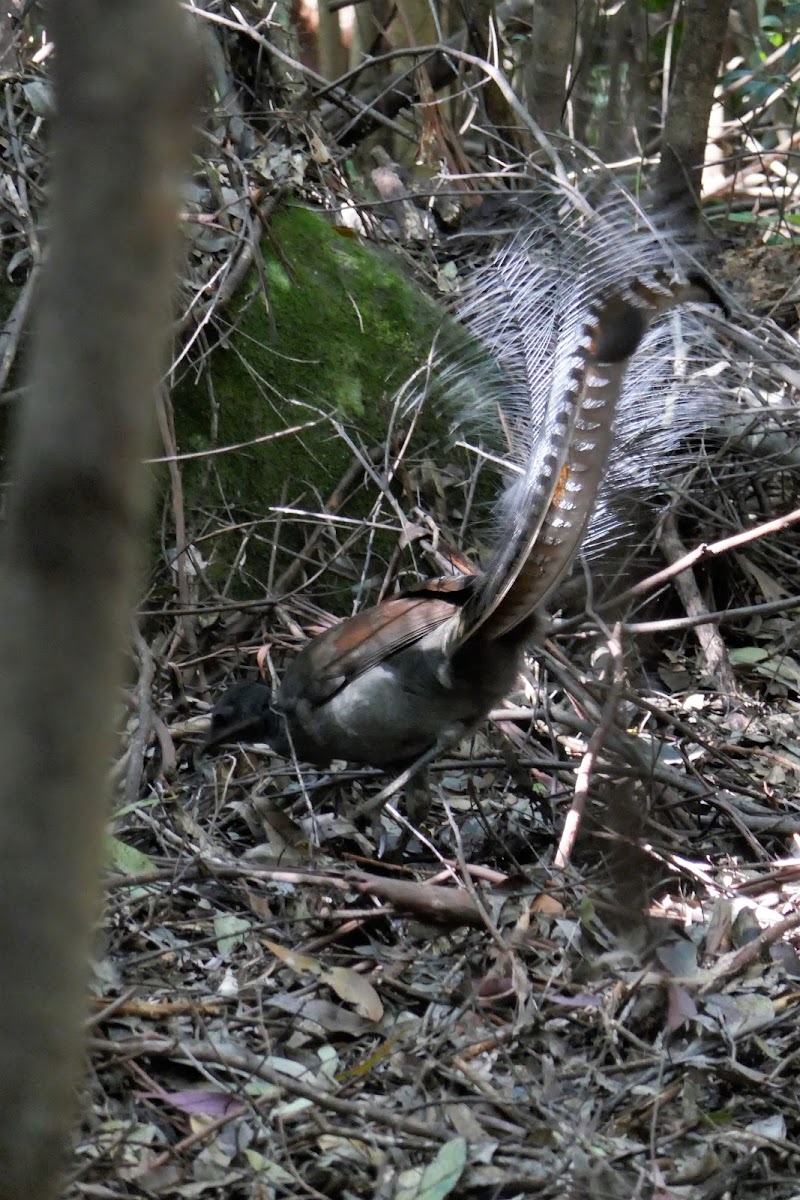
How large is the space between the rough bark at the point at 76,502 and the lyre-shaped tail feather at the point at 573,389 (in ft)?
7.23

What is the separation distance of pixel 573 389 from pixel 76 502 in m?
2.29

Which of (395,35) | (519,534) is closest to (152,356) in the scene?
(519,534)

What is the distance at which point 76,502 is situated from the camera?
36.9 inches

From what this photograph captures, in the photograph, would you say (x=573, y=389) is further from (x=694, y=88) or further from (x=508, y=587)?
(x=694, y=88)

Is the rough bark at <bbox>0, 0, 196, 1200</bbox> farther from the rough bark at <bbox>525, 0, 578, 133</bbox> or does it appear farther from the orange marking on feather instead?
the rough bark at <bbox>525, 0, 578, 133</bbox>

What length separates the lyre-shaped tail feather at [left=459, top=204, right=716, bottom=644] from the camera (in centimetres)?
305

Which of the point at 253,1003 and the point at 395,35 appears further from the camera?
the point at 395,35

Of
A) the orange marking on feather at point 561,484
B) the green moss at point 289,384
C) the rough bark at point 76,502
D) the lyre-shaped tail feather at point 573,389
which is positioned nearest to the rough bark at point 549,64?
the green moss at point 289,384

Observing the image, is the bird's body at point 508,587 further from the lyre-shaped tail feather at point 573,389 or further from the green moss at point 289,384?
the green moss at point 289,384

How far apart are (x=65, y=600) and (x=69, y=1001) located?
1.03 feet

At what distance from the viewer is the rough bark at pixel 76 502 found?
2.86 ft

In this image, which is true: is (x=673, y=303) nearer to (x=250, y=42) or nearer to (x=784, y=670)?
(x=784, y=670)

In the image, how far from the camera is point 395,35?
848 cm

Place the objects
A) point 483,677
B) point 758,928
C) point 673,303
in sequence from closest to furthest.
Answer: point 673,303
point 758,928
point 483,677
